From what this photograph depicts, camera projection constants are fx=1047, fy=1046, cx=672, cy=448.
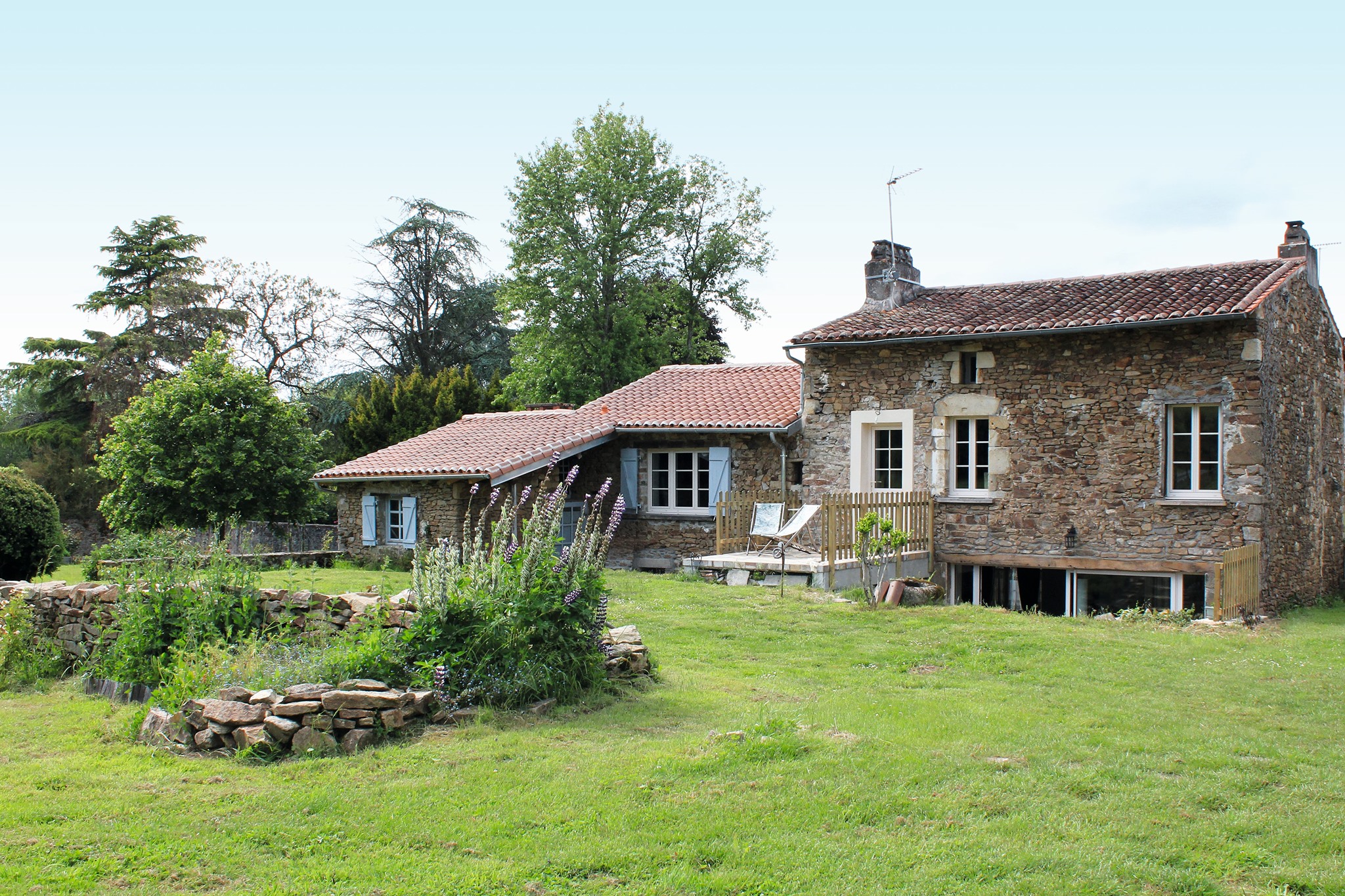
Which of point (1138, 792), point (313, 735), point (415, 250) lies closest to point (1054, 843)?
point (1138, 792)

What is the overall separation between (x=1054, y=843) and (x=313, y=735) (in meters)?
4.15

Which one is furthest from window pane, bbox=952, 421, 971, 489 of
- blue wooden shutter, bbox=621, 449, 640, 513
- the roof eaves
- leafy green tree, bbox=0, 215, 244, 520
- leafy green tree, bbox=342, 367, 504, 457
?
leafy green tree, bbox=0, 215, 244, 520

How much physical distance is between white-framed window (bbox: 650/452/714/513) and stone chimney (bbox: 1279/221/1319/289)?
1004cm

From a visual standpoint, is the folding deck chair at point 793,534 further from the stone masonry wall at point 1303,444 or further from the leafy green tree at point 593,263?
the leafy green tree at point 593,263

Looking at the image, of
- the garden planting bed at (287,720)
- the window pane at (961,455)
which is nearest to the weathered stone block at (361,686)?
the garden planting bed at (287,720)

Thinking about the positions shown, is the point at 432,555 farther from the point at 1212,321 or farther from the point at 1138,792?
the point at 1212,321

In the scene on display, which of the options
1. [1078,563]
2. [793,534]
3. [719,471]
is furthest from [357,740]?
[719,471]

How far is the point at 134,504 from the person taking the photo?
2184 cm

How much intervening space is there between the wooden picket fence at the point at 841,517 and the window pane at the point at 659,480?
1359 millimetres

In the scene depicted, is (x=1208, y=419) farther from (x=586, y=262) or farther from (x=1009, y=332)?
(x=586, y=262)

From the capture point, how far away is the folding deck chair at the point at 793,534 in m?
14.7

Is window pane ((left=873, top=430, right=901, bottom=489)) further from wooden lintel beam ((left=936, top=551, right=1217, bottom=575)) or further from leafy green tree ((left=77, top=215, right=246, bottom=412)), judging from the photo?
leafy green tree ((left=77, top=215, right=246, bottom=412))

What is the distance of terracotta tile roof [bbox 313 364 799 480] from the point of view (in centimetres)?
1875

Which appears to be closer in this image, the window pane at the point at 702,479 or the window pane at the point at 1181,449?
the window pane at the point at 1181,449
